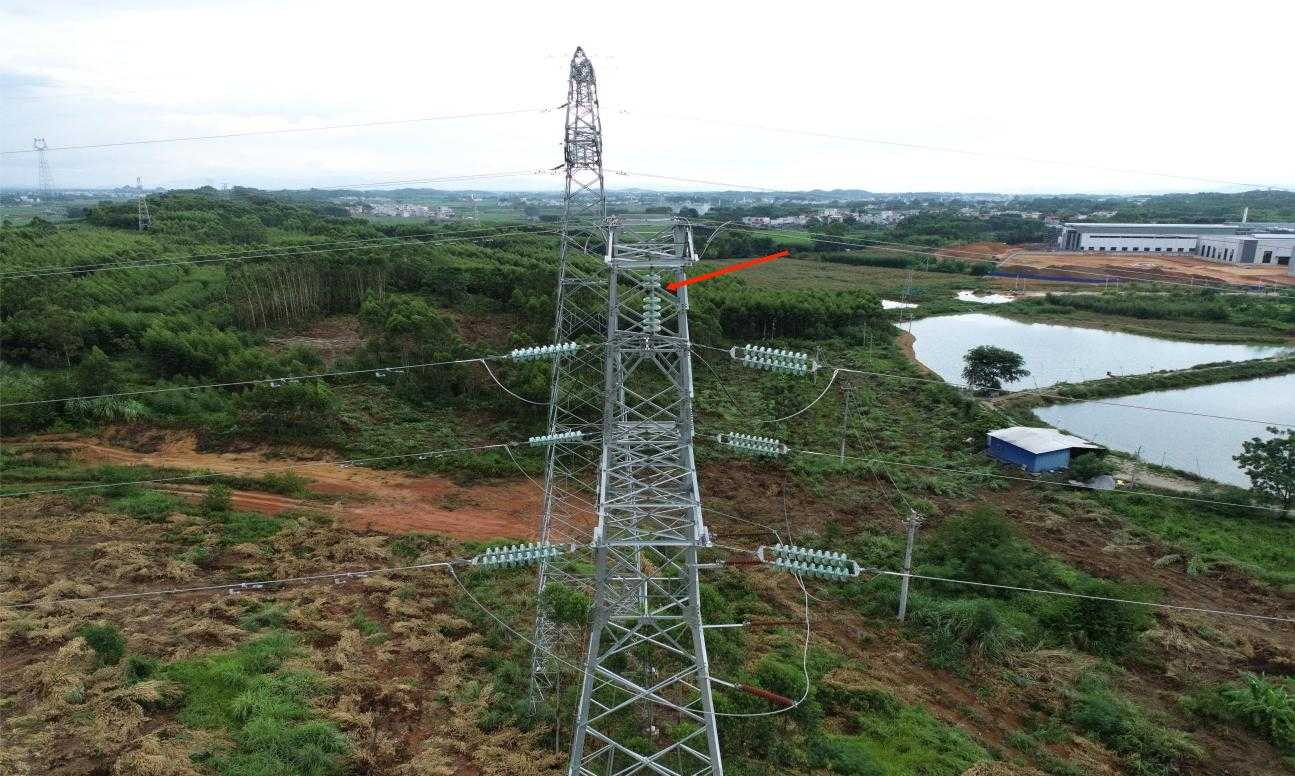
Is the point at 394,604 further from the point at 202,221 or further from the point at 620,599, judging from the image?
the point at 202,221

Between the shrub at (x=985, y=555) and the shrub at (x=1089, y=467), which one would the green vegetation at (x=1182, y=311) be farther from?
the shrub at (x=985, y=555)

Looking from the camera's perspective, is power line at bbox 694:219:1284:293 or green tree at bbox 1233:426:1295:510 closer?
green tree at bbox 1233:426:1295:510

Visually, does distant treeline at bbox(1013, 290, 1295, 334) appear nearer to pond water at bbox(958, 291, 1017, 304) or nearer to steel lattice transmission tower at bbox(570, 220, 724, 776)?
pond water at bbox(958, 291, 1017, 304)

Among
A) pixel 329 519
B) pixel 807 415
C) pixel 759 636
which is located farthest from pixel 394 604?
pixel 807 415

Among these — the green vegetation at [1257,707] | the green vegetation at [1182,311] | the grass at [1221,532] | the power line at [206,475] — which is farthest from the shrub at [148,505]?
the green vegetation at [1182,311]

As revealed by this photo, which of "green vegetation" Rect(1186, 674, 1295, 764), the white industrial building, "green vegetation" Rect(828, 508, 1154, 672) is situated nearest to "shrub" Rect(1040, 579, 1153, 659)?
"green vegetation" Rect(828, 508, 1154, 672)

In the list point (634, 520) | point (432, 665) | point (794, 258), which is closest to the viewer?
point (634, 520)
